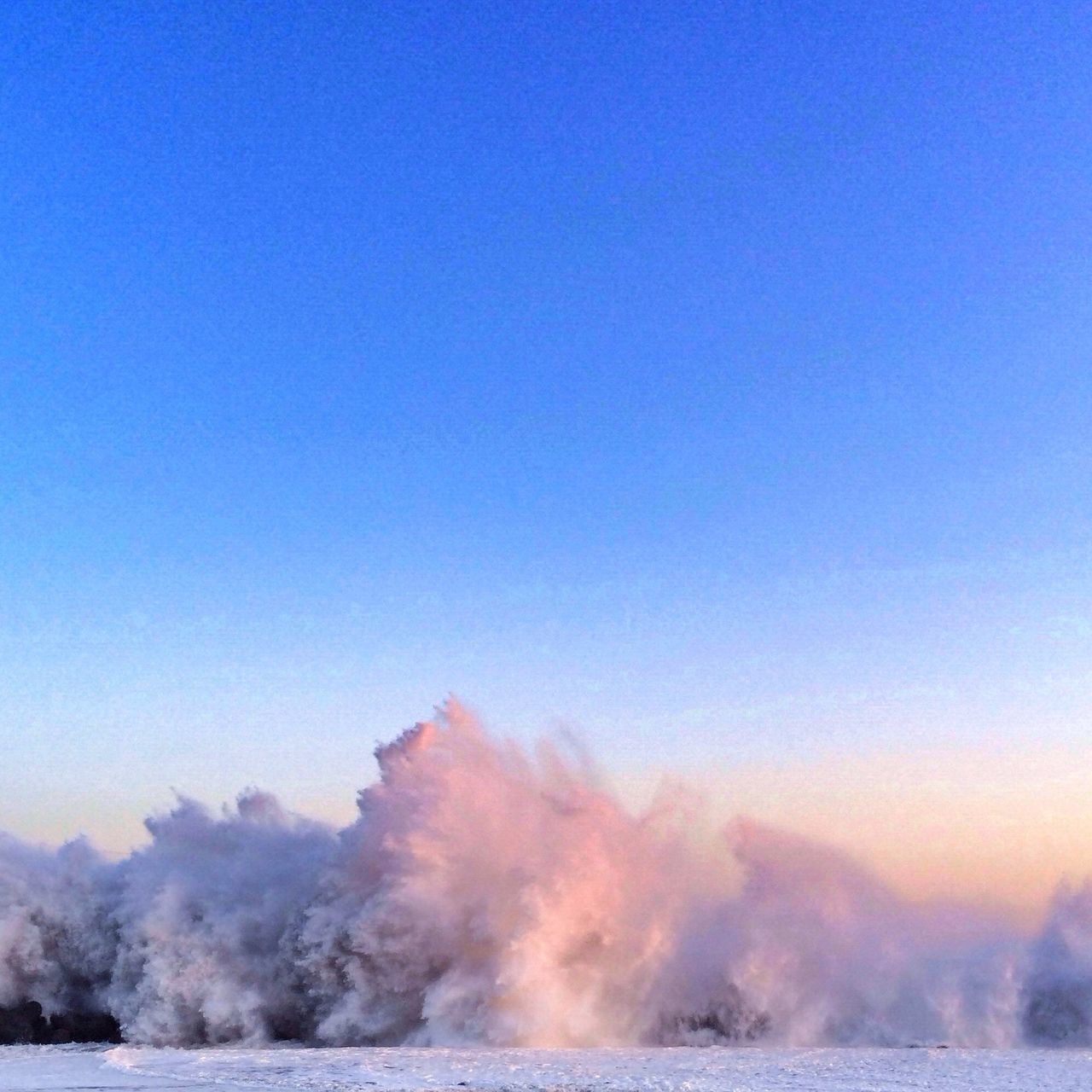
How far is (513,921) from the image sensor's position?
3297 cm

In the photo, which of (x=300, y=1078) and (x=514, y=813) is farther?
(x=514, y=813)

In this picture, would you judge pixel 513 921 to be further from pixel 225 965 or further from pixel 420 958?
pixel 225 965

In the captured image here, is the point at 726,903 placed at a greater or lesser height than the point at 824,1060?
greater

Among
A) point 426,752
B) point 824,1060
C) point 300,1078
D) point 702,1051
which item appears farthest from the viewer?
point 426,752

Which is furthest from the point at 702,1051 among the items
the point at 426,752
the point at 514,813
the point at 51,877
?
the point at 51,877

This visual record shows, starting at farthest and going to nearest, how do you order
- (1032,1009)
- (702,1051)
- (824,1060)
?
(1032,1009) → (702,1051) → (824,1060)

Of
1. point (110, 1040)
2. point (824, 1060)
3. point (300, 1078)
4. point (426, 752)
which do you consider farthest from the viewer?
point (426, 752)

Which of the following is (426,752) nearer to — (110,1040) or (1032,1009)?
(110,1040)

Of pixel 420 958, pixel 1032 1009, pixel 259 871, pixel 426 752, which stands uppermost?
pixel 426 752

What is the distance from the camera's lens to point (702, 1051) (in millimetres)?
28219

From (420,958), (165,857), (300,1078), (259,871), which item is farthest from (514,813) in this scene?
(300,1078)

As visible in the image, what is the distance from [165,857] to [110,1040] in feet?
18.9

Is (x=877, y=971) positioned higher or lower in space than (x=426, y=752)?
lower

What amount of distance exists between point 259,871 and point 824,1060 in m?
19.2
